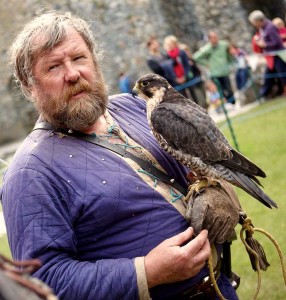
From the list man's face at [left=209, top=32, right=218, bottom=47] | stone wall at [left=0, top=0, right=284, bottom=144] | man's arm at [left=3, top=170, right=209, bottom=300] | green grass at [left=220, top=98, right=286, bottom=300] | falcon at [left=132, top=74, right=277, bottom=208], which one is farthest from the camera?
stone wall at [left=0, top=0, right=284, bottom=144]

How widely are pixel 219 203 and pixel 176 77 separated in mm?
9760

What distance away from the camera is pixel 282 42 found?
12.4 meters

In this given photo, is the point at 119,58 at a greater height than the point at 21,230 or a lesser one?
lesser

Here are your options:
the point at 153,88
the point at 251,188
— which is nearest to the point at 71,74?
the point at 153,88

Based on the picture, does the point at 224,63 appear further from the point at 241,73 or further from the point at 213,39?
the point at 241,73

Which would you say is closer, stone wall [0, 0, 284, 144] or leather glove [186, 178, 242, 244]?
leather glove [186, 178, 242, 244]

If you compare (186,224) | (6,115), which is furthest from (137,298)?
(6,115)

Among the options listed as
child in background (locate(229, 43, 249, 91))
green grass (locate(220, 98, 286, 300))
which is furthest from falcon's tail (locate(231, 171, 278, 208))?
child in background (locate(229, 43, 249, 91))

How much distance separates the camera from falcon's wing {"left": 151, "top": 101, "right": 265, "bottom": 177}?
279 cm

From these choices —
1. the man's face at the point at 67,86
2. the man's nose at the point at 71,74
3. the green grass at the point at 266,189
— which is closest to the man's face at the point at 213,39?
the green grass at the point at 266,189

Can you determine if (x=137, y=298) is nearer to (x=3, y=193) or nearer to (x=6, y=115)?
(x=3, y=193)

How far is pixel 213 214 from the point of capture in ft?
8.41

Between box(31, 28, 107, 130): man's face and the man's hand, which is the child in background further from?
the man's hand

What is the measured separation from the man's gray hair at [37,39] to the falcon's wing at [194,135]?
515 mm
